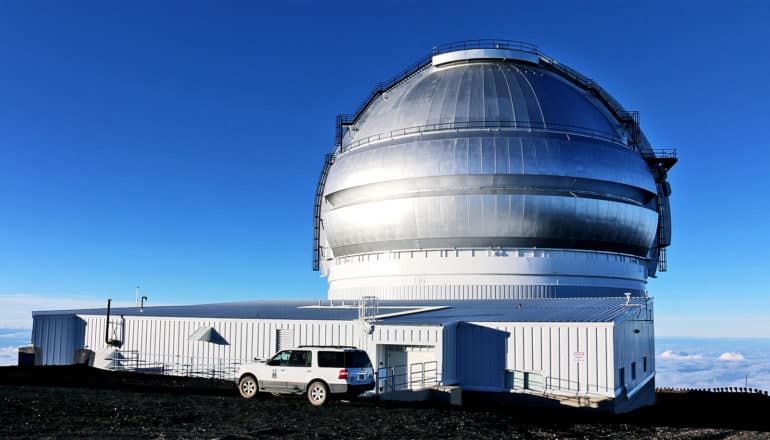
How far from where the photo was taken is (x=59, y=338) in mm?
35562

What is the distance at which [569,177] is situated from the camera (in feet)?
129

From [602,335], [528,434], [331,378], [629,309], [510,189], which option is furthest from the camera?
[510,189]

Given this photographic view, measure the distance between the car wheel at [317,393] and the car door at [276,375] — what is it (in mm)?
1076

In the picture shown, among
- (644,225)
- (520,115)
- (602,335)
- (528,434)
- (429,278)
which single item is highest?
(520,115)

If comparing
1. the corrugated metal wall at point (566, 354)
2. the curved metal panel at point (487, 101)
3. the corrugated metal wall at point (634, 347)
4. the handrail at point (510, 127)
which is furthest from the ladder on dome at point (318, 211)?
the corrugated metal wall at point (566, 354)

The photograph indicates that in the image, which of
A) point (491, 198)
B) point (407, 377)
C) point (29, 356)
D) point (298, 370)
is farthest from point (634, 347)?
point (29, 356)

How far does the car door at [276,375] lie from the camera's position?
21391 millimetres

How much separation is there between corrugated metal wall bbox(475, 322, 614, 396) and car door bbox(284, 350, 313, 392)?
7.56m

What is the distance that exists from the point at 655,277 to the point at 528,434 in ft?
120

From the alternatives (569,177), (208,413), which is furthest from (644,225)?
(208,413)

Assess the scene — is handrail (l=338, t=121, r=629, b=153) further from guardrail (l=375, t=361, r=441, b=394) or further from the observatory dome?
guardrail (l=375, t=361, r=441, b=394)

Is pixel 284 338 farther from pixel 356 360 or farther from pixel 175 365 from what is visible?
pixel 356 360

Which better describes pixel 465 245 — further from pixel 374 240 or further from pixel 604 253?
pixel 604 253

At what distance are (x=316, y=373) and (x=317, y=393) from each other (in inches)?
22.2
